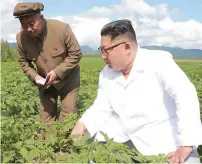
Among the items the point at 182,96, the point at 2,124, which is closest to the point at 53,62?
the point at 2,124

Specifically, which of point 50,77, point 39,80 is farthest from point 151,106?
point 39,80

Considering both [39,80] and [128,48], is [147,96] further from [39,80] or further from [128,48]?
[39,80]

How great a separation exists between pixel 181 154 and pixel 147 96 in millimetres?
596

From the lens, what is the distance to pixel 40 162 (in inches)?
107

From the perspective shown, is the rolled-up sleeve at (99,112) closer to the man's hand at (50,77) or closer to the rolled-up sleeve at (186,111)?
the rolled-up sleeve at (186,111)

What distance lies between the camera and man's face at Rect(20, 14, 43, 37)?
441 cm

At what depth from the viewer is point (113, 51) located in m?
3.19

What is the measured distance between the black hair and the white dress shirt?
7.6 inches

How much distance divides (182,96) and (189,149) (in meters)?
0.39

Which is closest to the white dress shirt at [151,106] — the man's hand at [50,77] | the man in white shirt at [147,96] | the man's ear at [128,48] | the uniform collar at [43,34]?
the man in white shirt at [147,96]

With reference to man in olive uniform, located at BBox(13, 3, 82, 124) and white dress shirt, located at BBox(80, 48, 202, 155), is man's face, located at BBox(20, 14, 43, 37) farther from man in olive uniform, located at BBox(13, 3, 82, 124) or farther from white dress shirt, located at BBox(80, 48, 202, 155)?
white dress shirt, located at BBox(80, 48, 202, 155)

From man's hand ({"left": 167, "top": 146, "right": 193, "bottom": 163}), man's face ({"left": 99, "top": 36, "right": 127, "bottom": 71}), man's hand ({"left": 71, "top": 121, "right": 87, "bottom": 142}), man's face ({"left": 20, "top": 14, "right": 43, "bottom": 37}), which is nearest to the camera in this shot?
man's hand ({"left": 167, "top": 146, "right": 193, "bottom": 163})

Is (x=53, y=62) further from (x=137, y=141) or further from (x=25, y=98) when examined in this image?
(x=25, y=98)

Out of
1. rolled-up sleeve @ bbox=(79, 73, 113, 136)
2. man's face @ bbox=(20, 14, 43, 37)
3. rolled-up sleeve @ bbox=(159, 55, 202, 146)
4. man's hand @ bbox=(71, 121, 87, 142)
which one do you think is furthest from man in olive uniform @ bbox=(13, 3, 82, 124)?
rolled-up sleeve @ bbox=(159, 55, 202, 146)
